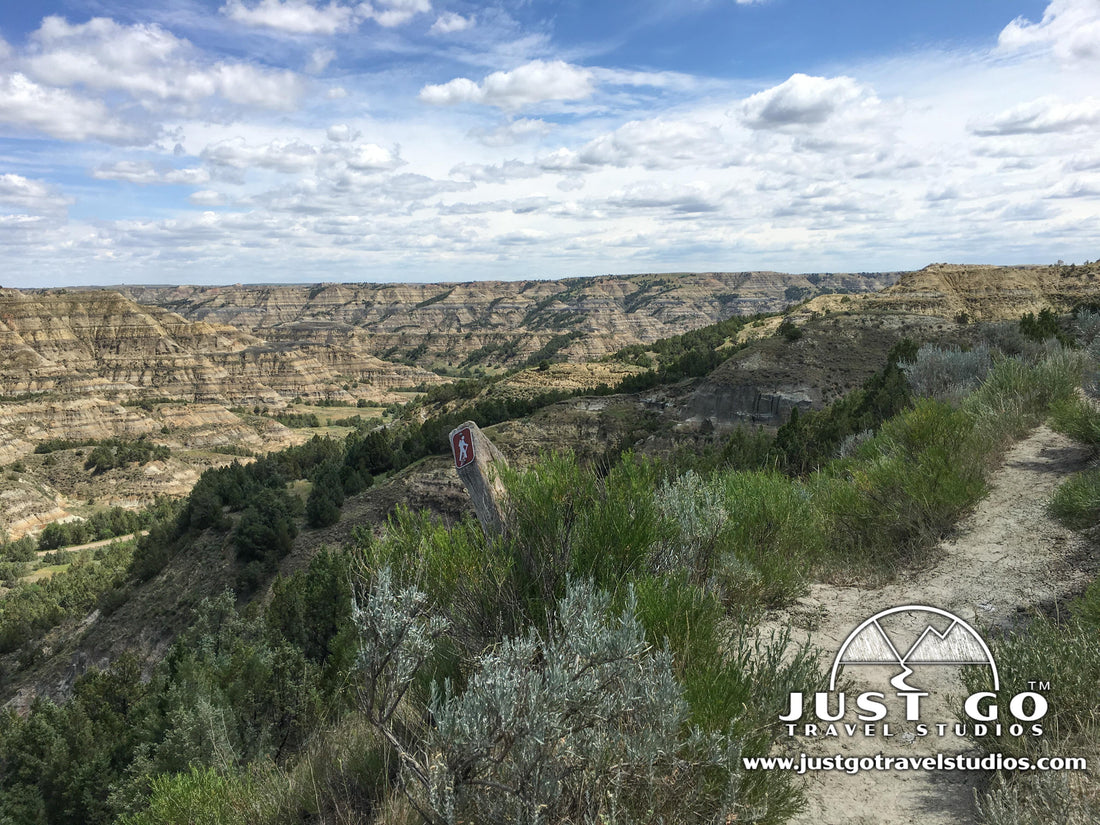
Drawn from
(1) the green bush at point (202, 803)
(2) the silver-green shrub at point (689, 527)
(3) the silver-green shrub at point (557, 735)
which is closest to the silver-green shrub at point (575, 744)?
(3) the silver-green shrub at point (557, 735)

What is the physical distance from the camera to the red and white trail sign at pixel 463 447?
4.83 metres

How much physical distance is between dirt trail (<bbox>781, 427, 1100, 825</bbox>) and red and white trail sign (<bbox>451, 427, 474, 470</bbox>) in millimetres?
2674

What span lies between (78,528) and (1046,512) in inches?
2900

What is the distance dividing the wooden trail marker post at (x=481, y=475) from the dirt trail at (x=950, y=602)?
2281 mm

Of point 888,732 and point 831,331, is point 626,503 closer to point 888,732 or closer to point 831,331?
point 888,732

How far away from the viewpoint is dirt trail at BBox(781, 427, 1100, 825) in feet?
11.0

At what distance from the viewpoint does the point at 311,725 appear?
7.62 metres

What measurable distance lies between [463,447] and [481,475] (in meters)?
0.29

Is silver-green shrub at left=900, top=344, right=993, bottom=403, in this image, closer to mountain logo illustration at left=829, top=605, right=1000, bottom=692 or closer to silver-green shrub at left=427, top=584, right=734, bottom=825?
mountain logo illustration at left=829, top=605, right=1000, bottom=692

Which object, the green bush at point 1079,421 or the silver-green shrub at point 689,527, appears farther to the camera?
the green bush at point 1079,421

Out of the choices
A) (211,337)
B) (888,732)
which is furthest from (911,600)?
(211,337)

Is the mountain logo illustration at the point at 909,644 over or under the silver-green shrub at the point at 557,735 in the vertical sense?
under

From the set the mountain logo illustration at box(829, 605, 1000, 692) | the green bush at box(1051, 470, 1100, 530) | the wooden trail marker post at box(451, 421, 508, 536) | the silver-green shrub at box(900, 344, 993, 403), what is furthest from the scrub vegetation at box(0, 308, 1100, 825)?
the silver-green shrub at box(900, 344, 993, 403)

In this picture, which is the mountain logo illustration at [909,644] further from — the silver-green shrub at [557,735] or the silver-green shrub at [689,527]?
the silver-green shrub at [557,735]
